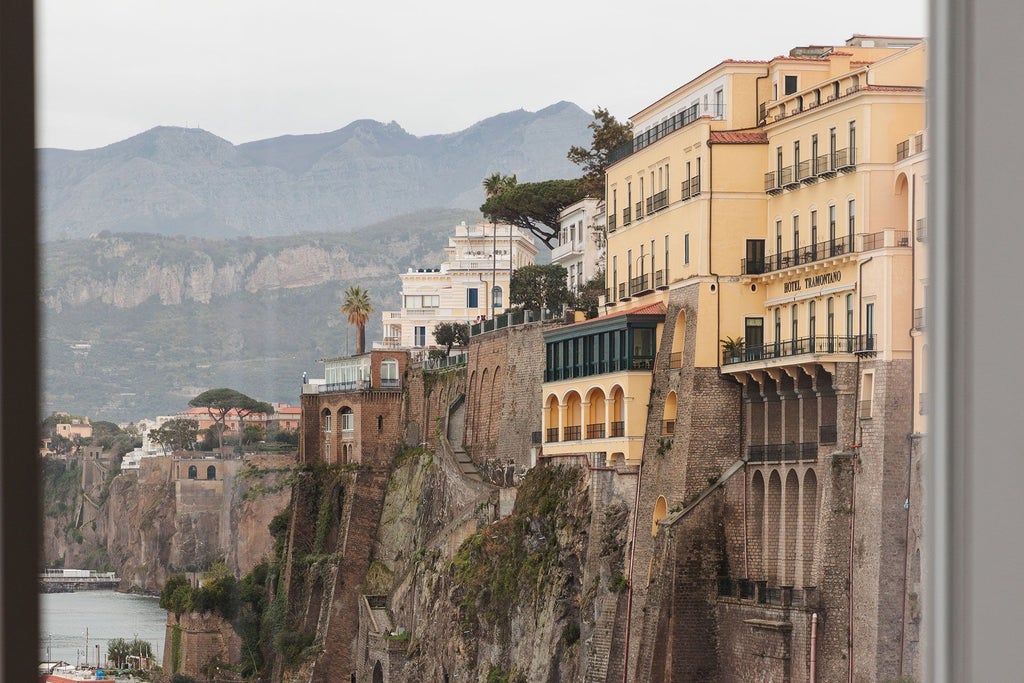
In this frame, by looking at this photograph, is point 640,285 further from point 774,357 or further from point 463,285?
point 463,285

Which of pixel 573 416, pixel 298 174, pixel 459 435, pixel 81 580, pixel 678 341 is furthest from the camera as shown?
pixel 298 174

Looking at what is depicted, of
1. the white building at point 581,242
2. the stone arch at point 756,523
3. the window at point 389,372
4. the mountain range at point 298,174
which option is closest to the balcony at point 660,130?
the white building at point 581,242

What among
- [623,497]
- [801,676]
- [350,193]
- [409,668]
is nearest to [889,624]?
[801,676]

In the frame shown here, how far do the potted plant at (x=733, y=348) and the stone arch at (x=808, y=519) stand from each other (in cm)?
210

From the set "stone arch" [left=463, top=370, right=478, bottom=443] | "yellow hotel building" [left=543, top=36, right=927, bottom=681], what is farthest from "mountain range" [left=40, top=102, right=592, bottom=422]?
"yellow hotel building" [left=543, top=36, right=927, bottom=681]

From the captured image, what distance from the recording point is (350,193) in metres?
41.8

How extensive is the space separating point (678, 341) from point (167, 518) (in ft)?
48.3

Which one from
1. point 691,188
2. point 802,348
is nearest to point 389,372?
point 691,188

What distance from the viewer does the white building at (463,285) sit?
30375 millimetres

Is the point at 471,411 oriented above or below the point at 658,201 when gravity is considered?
below

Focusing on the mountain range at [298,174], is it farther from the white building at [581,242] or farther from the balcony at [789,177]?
the balcony at [789,177]

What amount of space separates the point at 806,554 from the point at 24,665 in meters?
14.2

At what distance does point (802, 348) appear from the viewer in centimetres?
1523

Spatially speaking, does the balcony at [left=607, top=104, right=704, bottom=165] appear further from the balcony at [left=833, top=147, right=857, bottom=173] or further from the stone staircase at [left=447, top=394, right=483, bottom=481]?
the stone staircase at [left=447, top=394, right=483, bottom=481]
